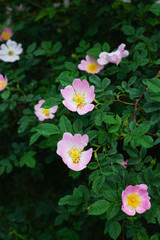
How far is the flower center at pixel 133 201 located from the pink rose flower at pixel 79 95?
36 cm

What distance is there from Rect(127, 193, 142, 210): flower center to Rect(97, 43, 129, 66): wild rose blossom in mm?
663

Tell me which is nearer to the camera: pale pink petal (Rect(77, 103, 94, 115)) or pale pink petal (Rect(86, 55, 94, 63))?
pale pink petal (Rect(77, 103, 94, 115))

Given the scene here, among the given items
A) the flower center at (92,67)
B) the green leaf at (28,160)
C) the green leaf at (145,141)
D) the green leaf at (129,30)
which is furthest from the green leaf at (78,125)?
the green leaf at (129,30)

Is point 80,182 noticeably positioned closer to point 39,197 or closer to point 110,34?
point 39,197

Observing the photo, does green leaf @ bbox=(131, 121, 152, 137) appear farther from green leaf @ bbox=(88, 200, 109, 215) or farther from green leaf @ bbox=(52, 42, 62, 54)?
green leaf @ bbox=(52, 42, 62, 54)

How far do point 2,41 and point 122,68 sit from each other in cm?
102

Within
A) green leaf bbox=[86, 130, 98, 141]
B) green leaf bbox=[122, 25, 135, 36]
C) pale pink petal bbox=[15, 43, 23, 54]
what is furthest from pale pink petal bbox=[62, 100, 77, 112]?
pale pink petal bbox=[15, 43, 23, 54]

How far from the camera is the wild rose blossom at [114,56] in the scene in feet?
4.29

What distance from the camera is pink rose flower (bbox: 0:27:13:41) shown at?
1.97 m

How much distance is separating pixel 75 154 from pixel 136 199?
277 mm

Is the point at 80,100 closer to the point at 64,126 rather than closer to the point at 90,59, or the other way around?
the point at 64,126

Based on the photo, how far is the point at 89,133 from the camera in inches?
40.8

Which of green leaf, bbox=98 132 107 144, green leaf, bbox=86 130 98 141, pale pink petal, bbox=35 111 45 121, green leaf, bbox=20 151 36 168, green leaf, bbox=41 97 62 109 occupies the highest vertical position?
green leaf, bbox=41 97 62 109

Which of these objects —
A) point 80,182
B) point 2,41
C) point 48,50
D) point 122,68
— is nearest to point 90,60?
point 122,68
